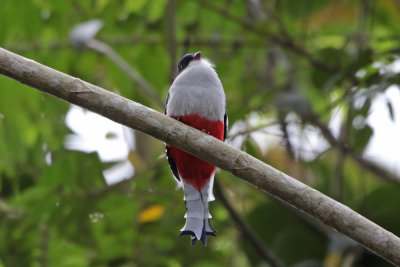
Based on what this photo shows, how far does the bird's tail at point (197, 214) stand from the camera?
96.9 inches

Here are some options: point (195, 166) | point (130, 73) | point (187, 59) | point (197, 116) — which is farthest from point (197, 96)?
point (130, 73)

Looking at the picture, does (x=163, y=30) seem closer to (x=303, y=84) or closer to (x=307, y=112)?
(x=307, y=112)

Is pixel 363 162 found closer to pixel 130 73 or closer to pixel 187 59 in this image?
pixel 130 73

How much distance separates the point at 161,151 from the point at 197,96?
1429mm

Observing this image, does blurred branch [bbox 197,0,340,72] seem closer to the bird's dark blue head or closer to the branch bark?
the bird's dark blue head

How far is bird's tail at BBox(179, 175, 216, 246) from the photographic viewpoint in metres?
2.46

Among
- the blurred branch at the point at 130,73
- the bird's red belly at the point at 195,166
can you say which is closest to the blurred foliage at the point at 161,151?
the blurred branch at the point at 130,73

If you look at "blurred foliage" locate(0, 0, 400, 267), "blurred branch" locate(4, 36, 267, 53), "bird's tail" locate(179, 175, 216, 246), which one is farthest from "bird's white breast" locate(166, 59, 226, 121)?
"blurred branch" locate(4, 36, 267, 53)

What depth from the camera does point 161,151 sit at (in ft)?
13.7

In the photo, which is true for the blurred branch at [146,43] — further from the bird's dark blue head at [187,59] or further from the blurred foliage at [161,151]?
the bird's dark blue head at [187,59]

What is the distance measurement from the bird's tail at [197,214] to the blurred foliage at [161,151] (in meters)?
0.82

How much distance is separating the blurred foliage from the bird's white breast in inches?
32.6

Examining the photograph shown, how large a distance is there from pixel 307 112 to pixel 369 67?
0.47m

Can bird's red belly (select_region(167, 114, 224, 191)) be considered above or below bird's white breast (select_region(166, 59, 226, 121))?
below
